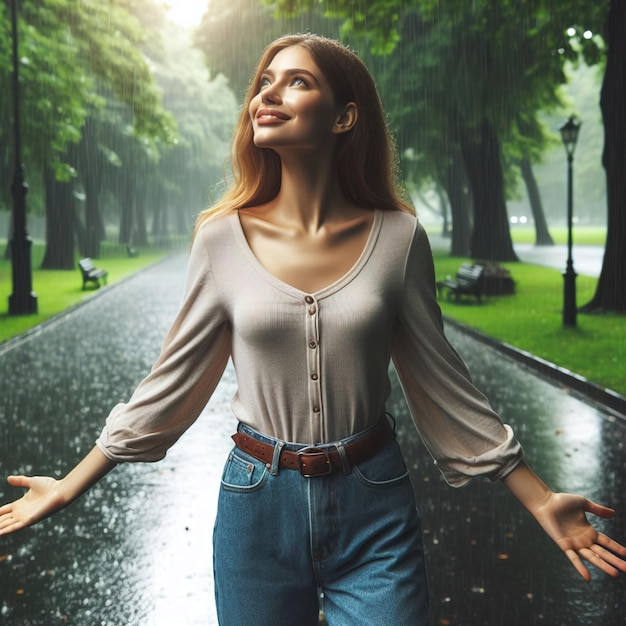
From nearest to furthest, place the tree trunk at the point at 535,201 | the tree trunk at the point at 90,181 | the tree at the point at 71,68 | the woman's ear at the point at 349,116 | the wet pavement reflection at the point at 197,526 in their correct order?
the woman's ear at the point at 349,116, the wet pavement reflection at the point at 197,526, the tree at the point at 71,68, the tree trunk at the point at 90,181, the tree trunk at the point at 535,201

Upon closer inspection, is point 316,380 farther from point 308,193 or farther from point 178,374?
point 308,193

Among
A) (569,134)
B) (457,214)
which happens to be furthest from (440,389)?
(457,214)

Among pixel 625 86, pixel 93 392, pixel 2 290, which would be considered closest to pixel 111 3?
pixel 2 290

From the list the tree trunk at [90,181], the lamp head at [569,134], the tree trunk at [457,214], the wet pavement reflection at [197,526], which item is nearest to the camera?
the wet pavement reflection at [197,526]

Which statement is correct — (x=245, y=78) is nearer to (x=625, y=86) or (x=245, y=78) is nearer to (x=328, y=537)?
(x=625, y=86)

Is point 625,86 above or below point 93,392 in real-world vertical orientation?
above

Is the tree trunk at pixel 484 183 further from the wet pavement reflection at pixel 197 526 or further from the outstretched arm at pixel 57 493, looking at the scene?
the outstretched arm at pixel 57 493

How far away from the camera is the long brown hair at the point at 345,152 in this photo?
2.59m

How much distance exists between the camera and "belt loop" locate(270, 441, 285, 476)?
7.88 ft

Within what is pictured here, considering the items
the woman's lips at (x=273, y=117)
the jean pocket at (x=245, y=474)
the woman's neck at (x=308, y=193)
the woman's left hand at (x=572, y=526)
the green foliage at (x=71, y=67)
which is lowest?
the woman's left hand at (x=572, y=526)

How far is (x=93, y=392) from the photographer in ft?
36.5

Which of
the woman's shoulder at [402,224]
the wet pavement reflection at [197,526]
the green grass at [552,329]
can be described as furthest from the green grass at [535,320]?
the woman's shoulder at [402,224]

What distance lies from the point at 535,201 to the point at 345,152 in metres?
51.1

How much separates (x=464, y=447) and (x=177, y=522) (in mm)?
4060
